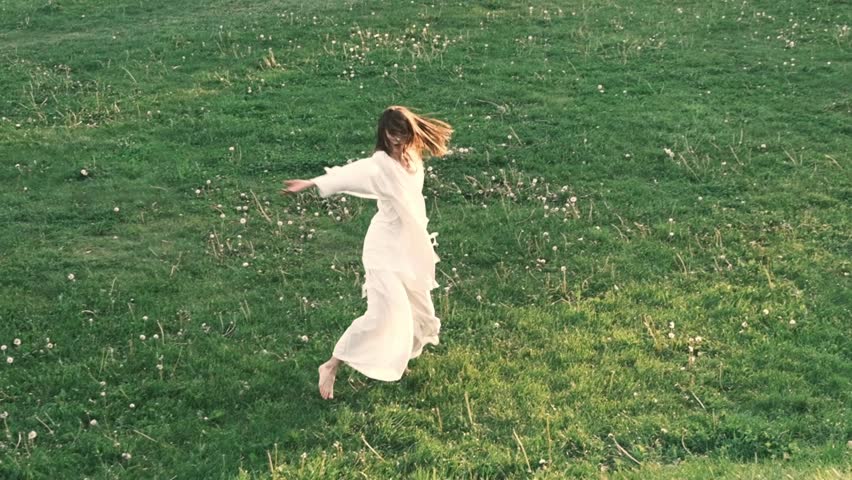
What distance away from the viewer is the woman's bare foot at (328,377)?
6.94 meters

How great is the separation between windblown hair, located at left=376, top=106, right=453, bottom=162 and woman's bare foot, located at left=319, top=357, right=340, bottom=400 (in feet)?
6.19

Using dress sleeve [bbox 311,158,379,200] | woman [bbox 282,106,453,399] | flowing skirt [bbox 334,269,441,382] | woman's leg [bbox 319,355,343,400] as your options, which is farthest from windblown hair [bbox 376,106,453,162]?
woman's leg [bbox 319,355,343,400]

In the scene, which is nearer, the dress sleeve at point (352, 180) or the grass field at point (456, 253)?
the grass field at point (456, 253)

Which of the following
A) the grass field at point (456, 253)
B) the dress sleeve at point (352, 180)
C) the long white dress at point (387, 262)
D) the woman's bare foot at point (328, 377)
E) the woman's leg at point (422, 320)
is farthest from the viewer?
the woman's leg at point (422, 320)

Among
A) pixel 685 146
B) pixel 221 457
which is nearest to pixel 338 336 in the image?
pixel 221 457

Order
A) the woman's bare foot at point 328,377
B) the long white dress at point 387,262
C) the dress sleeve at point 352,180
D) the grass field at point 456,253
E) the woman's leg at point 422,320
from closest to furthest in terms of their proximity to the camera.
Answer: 1. the grass field at point 456,253
2. the dress sleeve at point 352,180
3. the long white dress at point 387,262
4. the woman's bare foot at point 328,377
5. the woman's leg at point 422,320

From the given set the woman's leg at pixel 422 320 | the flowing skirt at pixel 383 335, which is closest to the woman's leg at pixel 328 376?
the flowing skirt at pixel 383 335

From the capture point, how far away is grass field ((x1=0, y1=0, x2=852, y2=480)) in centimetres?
646

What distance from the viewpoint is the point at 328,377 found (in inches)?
274

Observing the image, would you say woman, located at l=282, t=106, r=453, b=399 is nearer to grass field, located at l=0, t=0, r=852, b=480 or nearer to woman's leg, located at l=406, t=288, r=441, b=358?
woman's leg, located at l=406, t=288, r=441, b=358

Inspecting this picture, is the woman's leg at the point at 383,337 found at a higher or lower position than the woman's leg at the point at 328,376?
higher

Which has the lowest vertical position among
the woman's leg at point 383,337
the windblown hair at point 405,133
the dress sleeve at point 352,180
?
the woman's leg at point 383,337

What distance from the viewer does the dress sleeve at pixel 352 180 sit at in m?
6.59

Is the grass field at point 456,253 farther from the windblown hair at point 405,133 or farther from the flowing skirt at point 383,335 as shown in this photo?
the windblown hair at point 405,133
